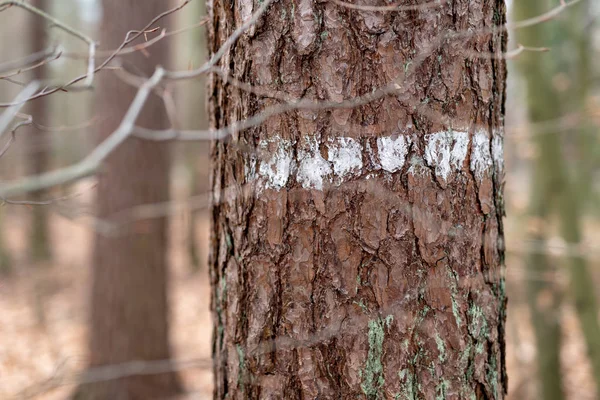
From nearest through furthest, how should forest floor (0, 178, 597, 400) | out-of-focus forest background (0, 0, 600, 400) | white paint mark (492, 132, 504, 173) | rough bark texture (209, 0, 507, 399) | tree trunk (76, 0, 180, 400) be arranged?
rough bark texture (209, 0, 507, 399) → white paint mark (492, 132, 504, 173) → out-of-focus forest background (0, 0, 600, 400) → tree trunk (76, 0, 180, 400) → forest floor (0, 178, 597, 400)

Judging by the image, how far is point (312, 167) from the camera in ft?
3.65

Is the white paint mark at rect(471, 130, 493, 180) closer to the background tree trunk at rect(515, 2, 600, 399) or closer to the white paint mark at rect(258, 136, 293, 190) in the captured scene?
the white paint mark at rect(258, 136, 293, 190)

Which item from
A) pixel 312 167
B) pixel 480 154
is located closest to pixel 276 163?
pixel 312 167

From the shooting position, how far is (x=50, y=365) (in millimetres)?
5480

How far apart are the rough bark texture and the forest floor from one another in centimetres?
232

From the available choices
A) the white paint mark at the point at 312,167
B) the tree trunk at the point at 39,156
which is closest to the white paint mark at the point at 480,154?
the white paint mark at the point at 312,167

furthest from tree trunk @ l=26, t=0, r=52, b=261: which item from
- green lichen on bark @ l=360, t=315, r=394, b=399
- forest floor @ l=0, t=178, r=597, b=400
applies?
green lichen on bark @ l=360, t=315, r=394, b=399

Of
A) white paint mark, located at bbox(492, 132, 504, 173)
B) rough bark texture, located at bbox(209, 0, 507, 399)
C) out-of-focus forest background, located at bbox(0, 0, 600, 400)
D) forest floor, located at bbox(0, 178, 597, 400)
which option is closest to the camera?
rough bark texture, located at bbox(209, 0, 507, 399)

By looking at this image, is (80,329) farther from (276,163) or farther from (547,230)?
(276,163)

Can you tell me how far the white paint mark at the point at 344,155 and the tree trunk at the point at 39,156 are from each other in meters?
7.46

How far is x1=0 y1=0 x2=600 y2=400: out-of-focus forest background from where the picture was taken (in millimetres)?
3922

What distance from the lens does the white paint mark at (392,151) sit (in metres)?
1.09

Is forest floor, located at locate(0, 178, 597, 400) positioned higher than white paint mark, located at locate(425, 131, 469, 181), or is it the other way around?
white paint mark, located at locate(425, 131, 469, 181)

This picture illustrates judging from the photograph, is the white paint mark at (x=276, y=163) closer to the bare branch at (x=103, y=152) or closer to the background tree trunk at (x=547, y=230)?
the bare branch at (x=103, y=152)
